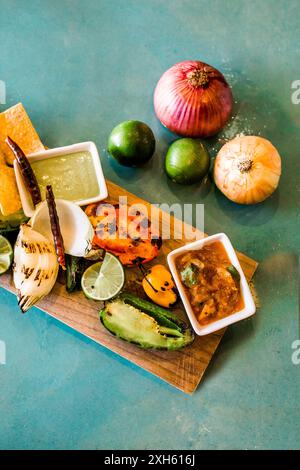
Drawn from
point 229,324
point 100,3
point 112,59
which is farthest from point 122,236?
point 100,3

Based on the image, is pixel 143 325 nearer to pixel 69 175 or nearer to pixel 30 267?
pixel 30 267

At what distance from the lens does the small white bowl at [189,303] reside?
1.71m

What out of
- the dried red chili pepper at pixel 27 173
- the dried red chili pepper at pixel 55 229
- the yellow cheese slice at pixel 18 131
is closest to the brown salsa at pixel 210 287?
the dried red chili pepper at pixel 55 229

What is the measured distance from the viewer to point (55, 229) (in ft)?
5.59

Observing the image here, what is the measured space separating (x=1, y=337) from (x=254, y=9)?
60.8 inches

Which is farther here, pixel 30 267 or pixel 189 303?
pixel 189 303

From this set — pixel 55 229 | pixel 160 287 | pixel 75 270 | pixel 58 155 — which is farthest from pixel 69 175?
pixel 160 287

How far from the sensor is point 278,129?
2.03 m

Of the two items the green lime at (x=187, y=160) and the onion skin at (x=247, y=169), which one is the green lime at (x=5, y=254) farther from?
the onion skin at (x=247, y=169)

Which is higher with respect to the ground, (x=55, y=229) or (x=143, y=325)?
(x=55, y=229)

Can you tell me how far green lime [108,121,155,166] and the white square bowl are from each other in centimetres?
9

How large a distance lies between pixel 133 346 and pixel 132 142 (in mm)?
662

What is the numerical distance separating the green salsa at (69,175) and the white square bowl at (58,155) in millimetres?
14

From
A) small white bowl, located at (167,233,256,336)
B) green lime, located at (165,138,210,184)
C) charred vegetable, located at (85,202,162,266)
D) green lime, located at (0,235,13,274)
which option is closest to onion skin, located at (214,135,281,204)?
green lime, located at (165,138,210,184)
